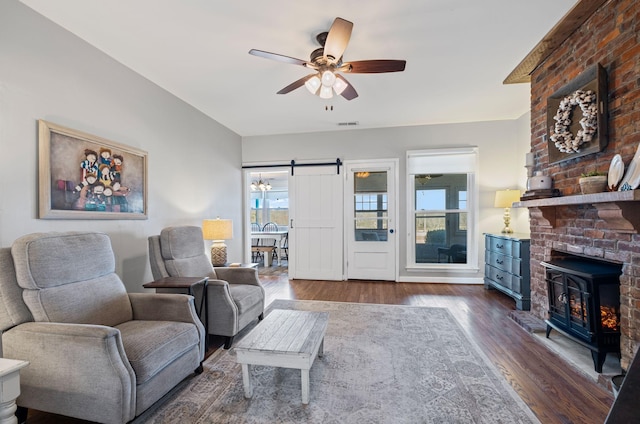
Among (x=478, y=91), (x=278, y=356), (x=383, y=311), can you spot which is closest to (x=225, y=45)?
(x=278, y=356)

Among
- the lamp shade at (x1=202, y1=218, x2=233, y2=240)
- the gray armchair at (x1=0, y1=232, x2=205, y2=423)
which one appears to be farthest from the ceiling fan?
the lamp shade at (x1=202, y1=218, x2=233, y2=240)

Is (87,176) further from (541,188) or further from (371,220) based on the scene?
(541,188)

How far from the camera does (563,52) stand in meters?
2.57

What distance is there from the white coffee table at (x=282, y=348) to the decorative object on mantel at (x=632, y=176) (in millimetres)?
2181

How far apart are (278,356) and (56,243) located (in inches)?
62.4

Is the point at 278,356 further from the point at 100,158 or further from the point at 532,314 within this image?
the point at 532,314

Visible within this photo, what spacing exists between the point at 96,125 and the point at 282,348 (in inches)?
99.1

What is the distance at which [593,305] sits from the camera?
2133mm

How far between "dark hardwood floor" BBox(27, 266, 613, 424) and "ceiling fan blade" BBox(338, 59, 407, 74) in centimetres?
249

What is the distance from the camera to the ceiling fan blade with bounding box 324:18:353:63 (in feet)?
6.32

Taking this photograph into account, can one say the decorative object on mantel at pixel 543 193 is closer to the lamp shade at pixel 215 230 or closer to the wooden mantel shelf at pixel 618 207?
the wooden mantel shelf at pixel 618 207

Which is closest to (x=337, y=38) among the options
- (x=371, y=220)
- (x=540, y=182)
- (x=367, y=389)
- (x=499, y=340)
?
(x=540, y=182)

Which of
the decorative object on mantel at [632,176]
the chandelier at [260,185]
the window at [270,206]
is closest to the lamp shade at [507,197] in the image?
the decorative object on mantel at [632,176]

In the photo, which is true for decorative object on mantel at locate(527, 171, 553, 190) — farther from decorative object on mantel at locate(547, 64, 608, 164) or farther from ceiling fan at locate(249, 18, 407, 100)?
ceiling fan at locate(249, 18, 407, 100)
